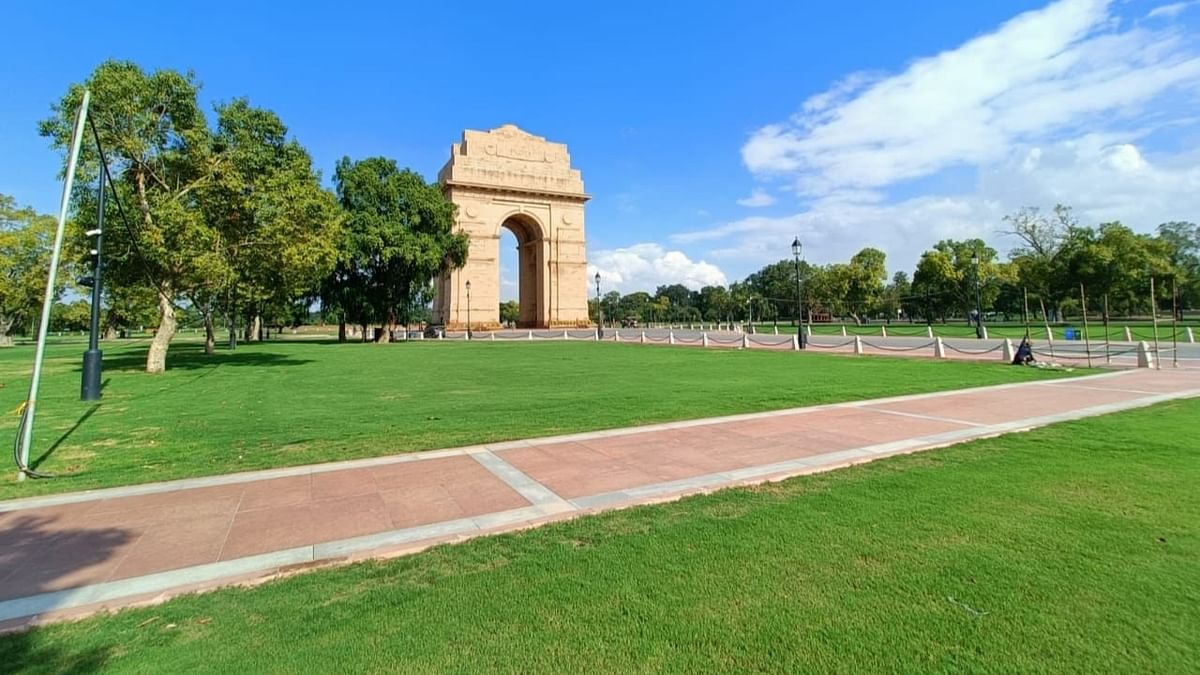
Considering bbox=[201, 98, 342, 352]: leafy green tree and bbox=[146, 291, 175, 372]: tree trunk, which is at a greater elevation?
bbox=[201, 98, 342, 352]: leafy green tree

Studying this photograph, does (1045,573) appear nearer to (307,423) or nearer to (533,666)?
(533,666)

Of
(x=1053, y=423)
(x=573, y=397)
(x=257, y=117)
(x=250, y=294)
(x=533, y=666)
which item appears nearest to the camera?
(x=533, y=666)

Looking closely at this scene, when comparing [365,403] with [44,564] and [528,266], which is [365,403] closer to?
[44,564]

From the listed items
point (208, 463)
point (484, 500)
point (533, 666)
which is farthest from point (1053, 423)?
point (208, 463)

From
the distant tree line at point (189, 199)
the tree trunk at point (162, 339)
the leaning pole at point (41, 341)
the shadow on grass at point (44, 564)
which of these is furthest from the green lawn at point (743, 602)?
the tree trunk at point (162, 339)

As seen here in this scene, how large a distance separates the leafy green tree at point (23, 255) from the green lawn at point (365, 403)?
1151 inches

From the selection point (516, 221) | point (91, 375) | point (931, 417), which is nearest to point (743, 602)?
point (931, 417)

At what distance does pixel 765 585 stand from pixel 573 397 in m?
8.84

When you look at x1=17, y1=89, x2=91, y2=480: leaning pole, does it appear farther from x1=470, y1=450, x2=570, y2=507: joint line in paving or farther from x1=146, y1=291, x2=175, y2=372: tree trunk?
x1=146, y1=291, x2=175, y2=372: tree trunk

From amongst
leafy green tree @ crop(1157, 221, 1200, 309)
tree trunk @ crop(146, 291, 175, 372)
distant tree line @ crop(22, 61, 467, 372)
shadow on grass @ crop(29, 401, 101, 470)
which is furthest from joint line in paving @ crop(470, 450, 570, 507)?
leafy green tree @ crop(1157, 221, 1200, 309)

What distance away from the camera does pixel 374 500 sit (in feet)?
17.6

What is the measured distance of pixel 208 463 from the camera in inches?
269

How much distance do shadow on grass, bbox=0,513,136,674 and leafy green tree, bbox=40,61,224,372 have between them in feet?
44.7

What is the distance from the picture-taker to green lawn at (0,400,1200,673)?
269 centimetres
